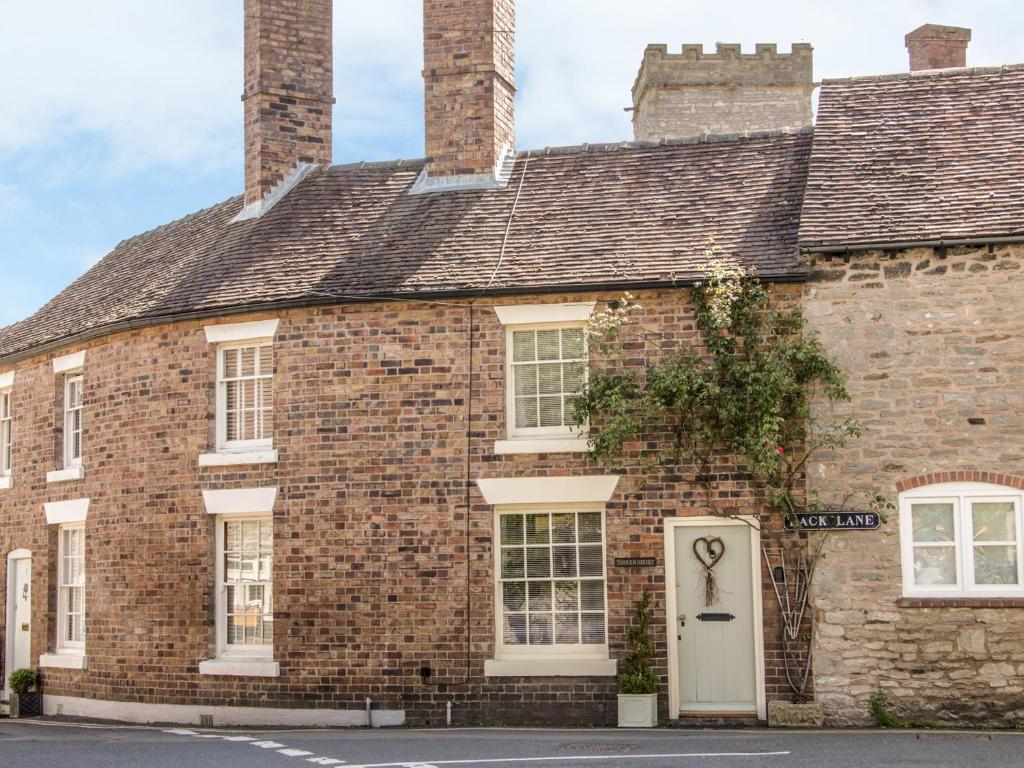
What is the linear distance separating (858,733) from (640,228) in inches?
262

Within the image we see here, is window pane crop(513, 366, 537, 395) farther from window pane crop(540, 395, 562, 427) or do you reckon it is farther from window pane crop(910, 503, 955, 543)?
window pane crop(910, 503, 955, 543)

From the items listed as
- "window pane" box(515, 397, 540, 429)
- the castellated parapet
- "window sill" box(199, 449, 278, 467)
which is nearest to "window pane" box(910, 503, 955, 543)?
"window pane" box(515, 397, 540, 429)

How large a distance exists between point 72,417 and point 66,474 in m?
0.96

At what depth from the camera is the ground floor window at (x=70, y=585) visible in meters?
19.0

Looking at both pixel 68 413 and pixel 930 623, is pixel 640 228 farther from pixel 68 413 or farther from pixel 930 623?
pixel 68 413

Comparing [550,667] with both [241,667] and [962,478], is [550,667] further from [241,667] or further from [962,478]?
[962,478]

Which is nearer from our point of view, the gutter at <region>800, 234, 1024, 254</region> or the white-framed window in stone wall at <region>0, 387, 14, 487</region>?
the gutter at <region>800, 234, 1024, 254</region>

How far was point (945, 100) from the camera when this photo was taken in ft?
57.2

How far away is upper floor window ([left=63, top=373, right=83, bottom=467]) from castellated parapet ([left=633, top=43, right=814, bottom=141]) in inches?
486

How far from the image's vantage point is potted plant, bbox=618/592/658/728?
47.9 feet

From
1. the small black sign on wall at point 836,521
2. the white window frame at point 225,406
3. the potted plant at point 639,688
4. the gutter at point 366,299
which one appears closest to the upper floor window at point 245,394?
the white window frame at point 225,406

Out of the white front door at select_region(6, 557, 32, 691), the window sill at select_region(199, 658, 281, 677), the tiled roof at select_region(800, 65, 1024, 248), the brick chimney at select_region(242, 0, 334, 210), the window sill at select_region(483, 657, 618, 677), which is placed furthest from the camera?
the white front door at select_region(6, 557, 32, 691)

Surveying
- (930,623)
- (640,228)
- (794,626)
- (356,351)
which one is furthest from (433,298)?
(930,623)

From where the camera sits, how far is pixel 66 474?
18922 mm
